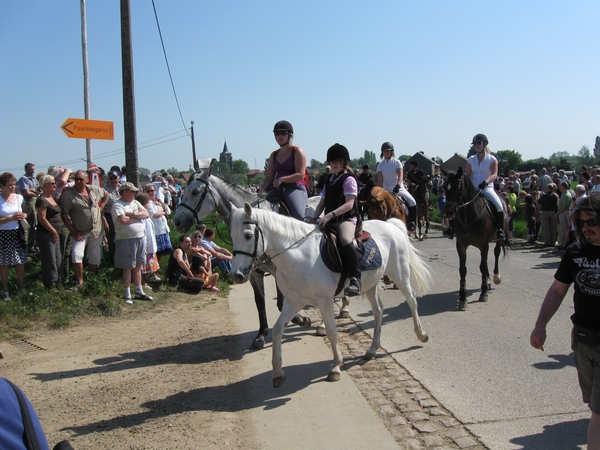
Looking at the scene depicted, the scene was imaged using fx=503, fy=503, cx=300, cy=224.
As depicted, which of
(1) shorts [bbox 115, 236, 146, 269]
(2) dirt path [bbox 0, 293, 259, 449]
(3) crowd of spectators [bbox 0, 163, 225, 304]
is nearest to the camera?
(2) dirt path [bbox 0, 293, 259, 449]

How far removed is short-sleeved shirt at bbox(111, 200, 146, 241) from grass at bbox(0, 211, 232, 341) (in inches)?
35.7

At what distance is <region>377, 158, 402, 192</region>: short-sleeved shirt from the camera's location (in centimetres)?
1156

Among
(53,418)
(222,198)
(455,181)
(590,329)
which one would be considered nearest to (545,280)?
(455,181)

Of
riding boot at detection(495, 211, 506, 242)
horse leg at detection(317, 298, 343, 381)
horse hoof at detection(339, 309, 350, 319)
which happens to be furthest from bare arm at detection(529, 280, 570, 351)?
riding boot at detection(495, 211, 506, 242)

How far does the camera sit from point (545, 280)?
10.3 m

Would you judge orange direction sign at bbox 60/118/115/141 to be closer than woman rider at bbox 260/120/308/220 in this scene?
No

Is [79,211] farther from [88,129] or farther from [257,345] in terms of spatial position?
[257,345]

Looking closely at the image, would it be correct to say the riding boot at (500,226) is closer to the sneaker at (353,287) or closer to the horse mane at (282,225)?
the sneaker at (353,287)

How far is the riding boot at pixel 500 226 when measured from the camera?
31.2 ft

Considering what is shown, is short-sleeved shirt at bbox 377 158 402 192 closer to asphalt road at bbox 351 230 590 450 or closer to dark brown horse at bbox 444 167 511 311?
dark brown horse at bbox 444 167 511 311

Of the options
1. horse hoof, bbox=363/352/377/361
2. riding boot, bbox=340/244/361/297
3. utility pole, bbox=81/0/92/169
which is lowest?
horse hoof, bbox=363/352/377/361

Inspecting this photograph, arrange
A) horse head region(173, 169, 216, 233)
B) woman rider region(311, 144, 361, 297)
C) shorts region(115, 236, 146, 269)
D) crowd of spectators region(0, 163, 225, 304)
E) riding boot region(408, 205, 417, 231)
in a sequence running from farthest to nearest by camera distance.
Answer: riding boot region(408, 205, 417, 231) → shorts region(115, 236, 146, 269) → crowd of spectators region(0, 163, 225, 304) → horse head region(173, 169, 216, 233) → woman rider region(311, 144, 361, 297)

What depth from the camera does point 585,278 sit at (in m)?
3.22

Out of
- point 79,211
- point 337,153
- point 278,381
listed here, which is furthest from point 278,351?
point 79,211
